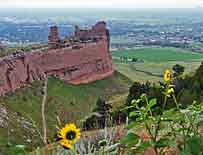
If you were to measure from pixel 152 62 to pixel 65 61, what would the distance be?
154ft

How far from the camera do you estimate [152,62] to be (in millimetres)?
114812

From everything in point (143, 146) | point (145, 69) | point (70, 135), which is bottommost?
point (145, 69)

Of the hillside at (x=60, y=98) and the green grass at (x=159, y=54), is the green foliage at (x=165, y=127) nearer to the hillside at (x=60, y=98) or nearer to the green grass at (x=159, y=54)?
the hillside at (x=60, y=98)

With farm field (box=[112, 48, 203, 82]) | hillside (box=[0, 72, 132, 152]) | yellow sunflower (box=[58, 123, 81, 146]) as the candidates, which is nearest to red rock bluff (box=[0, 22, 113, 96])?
hillside (box=[0, 72, 132, 152])

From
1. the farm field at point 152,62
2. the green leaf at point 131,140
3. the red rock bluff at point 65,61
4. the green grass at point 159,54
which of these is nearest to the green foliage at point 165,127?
the green leaf at point 131,140

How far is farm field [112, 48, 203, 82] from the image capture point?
308 feet

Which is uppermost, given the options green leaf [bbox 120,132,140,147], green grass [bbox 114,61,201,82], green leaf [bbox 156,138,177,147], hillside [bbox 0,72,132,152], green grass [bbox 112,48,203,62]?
green leaf [bbox 120,132,140,147]

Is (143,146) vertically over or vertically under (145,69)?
over

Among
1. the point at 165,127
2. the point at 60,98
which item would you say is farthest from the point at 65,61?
the point at 165,127

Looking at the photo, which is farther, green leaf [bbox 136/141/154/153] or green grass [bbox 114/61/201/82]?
green grass [bbox 114/61/201/82]

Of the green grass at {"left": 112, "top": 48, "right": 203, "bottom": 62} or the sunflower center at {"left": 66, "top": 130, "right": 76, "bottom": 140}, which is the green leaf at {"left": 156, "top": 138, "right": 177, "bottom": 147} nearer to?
the sunflower center at {"left": 66, "top": 130, "right": 76, "bottom": 140}

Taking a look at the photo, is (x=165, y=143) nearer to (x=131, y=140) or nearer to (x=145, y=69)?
(x=131, y=140)

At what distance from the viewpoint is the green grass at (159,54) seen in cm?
11919

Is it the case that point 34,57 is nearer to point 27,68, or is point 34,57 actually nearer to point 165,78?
point 27,68
